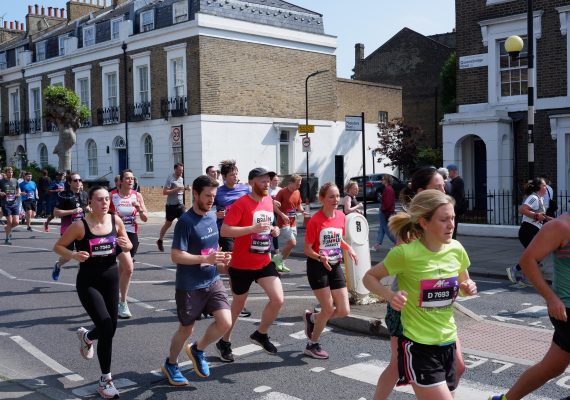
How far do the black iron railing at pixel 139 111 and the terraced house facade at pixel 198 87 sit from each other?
6 centimetres

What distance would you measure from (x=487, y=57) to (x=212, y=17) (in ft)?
46.9

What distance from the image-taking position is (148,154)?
3319 centimetres

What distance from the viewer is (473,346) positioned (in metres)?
7.04

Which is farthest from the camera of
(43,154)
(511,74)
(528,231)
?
(43,154)

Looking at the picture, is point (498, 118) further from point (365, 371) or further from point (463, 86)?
point (365, 371)

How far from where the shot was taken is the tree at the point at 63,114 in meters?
31.1

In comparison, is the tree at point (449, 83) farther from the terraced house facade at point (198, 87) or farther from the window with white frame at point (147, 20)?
the window with white frame at point (147, 20)

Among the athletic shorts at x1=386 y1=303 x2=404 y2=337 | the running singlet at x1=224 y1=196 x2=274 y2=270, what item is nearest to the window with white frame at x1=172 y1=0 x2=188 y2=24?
Answer: the running singlet at x1=224 y1=196 x2=274 y2=270

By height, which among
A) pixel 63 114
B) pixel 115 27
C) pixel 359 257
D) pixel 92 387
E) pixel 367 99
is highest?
pixel 115 27

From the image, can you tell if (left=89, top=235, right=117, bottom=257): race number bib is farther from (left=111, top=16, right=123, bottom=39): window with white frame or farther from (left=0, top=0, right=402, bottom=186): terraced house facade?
(left=111, top=16, right=123, bottom=39): window with white frame

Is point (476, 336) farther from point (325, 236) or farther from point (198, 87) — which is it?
point (198, 87)

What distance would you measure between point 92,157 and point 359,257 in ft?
99.1

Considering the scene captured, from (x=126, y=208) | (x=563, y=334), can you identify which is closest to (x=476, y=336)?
(x=563, y=334)

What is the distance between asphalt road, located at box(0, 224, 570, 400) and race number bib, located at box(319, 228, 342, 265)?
101cm
